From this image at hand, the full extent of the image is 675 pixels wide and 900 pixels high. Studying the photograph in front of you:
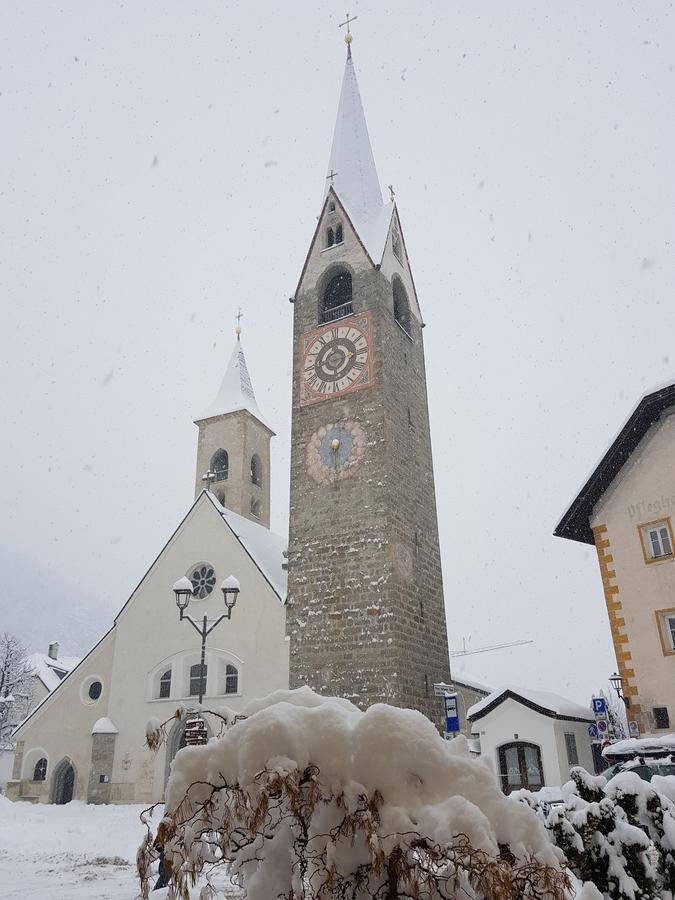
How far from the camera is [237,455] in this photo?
34344mm

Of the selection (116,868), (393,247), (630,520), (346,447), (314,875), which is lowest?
(116,868)

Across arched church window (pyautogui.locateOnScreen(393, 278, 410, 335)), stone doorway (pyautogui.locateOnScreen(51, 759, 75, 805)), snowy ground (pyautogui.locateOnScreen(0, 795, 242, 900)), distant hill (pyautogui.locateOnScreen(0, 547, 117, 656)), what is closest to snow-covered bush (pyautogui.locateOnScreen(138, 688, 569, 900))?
snowy ground (pyautogui.locateOnScreen(0, 795, 242, 900))

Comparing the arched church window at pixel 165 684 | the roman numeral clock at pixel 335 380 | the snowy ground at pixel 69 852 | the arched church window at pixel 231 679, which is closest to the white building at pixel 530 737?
the arched church window at pixel 231 679

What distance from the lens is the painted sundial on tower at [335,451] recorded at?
2002 centimetres

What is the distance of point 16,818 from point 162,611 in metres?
8.30

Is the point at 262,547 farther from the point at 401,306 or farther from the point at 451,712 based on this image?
the point at 451,712

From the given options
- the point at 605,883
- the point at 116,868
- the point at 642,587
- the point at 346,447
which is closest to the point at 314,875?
the point at 605,883

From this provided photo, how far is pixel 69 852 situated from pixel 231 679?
31.6ft

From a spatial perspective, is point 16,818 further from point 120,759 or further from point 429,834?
point 429,834

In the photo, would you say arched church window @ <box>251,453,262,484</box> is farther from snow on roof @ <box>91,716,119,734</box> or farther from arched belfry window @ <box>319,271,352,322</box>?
snow on roof @ <box>91,716,119,734</box>

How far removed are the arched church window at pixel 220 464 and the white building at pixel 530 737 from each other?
18431 millimetres

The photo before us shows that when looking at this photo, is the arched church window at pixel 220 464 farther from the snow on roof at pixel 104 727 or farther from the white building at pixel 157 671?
the snow on roof at pixel 104 727

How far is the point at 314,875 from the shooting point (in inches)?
99.7

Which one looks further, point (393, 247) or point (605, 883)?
point (393, 247)
